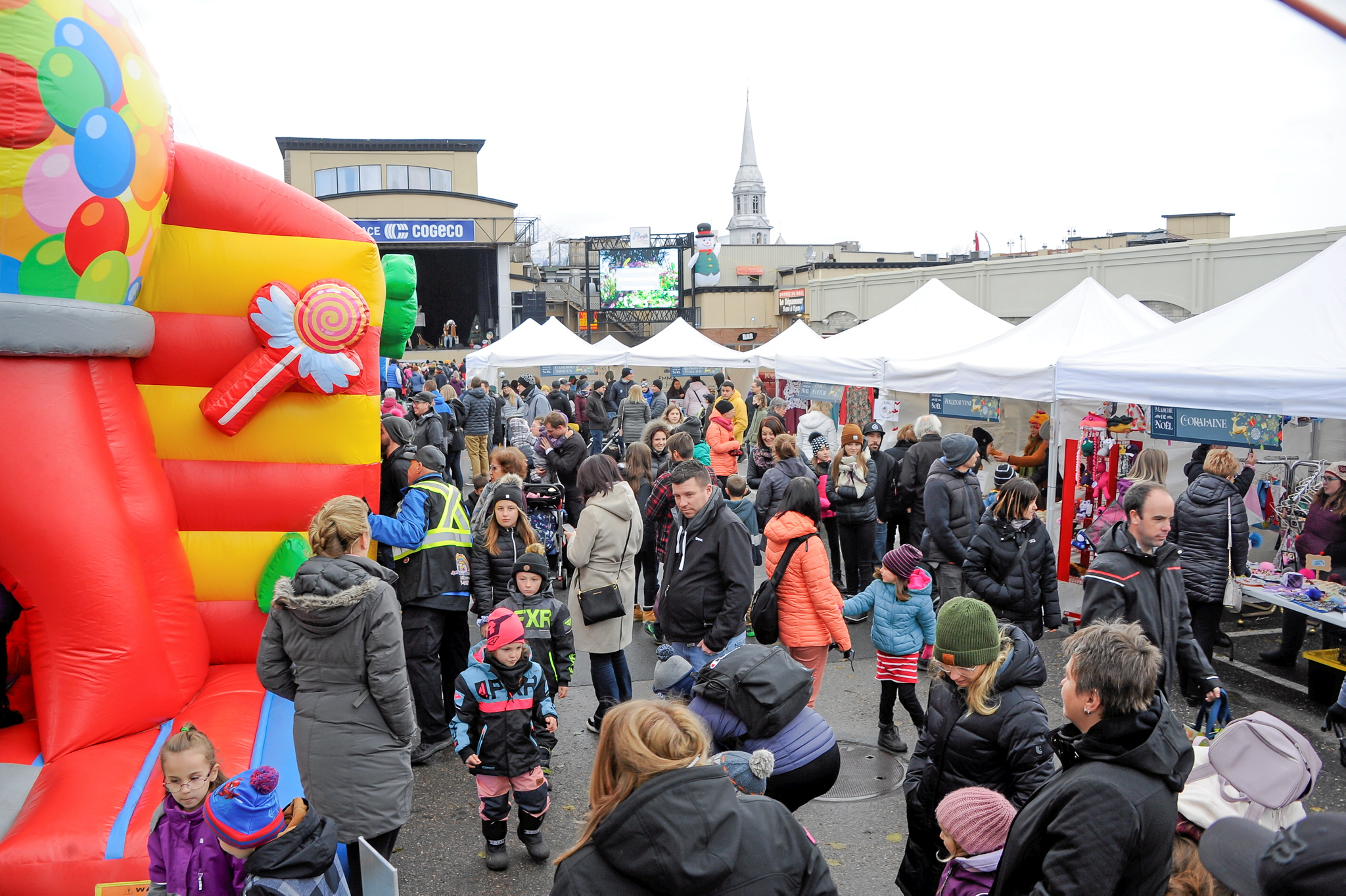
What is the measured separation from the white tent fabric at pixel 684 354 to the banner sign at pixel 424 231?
804 inches

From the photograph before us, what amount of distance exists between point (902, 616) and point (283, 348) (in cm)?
348

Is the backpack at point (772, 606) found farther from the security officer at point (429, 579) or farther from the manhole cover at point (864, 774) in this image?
the security officer at point (429, 579)

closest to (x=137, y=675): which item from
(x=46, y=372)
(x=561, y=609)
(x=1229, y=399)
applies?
(x=46, y=372)

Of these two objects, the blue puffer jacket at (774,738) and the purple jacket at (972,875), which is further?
the blue puffer jacket at (774,738)

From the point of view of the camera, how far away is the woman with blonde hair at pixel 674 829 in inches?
71.7

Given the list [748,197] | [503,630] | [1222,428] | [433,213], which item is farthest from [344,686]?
[748,197]

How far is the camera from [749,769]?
249cm

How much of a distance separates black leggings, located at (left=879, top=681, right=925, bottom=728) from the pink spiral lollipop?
3.42 m

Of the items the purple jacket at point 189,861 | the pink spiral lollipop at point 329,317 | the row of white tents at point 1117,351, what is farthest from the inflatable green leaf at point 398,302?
the row of white tents at point 1117,351

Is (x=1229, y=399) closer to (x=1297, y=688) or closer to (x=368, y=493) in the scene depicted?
(x=1297, y=688)

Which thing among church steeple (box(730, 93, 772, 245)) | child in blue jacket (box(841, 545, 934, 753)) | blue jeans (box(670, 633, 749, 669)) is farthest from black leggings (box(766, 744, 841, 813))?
church steeple (box(730, 93, 772, 245))

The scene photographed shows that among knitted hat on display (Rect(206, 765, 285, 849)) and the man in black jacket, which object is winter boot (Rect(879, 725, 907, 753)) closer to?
the man in black jacket

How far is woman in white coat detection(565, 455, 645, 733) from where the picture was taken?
5.16 meters

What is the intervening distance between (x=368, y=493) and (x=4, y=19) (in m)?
2.54
